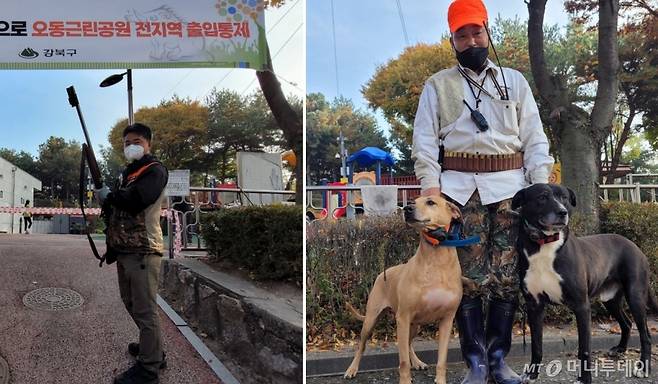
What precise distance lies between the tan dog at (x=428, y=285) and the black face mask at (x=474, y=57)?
1.83 feet

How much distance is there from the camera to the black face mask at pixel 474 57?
1.99 m

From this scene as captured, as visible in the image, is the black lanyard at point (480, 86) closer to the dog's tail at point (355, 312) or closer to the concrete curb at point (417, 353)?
the concrete curb at point (417, 353)

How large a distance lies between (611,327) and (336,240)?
137 cm

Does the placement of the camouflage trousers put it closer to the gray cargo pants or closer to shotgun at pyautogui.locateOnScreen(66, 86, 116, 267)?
the gray cargo pants

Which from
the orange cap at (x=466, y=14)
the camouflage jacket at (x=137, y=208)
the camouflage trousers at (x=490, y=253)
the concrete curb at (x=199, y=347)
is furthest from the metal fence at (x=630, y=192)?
the camouflage jacket at (x=137, y=208)

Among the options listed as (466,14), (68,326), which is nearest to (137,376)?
(68,326)

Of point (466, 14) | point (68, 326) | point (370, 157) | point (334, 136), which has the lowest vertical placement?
point (68, 326)

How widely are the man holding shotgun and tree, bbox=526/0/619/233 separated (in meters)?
1.95

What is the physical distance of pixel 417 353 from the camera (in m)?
2.25

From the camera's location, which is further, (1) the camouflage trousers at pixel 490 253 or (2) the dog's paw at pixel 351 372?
(2) the dog's paw at pixel 351 372

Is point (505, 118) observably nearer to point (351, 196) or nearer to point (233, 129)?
point (351, 196)

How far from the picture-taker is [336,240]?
2.78 meters

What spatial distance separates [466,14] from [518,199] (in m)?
0.77

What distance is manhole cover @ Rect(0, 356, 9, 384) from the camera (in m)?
2.19
